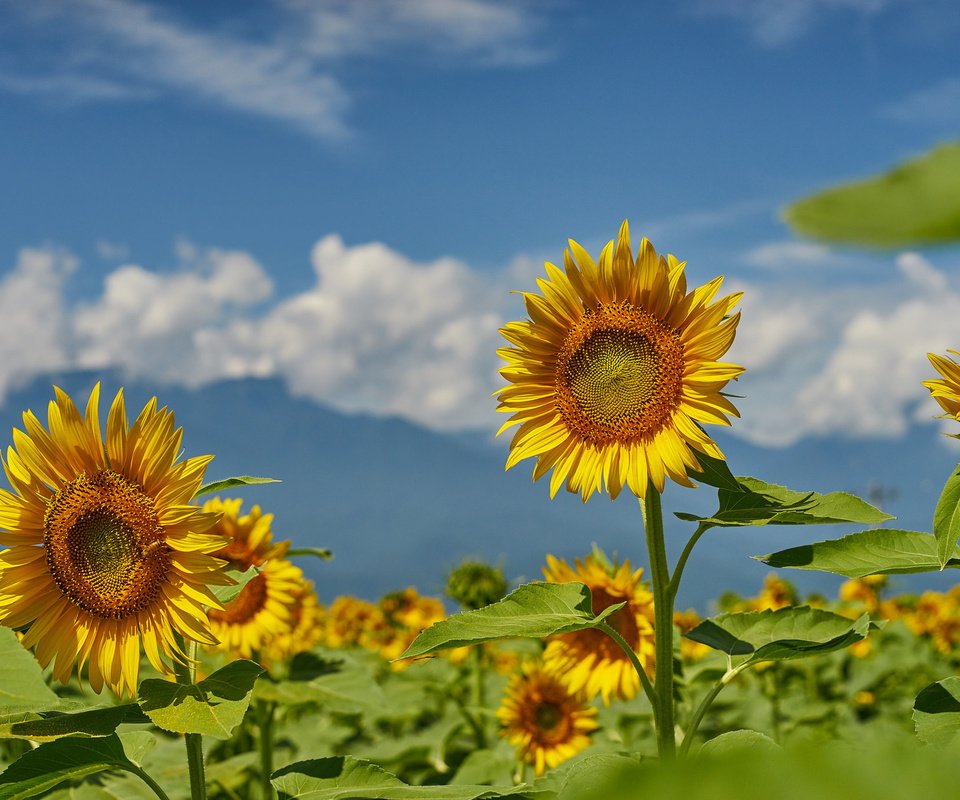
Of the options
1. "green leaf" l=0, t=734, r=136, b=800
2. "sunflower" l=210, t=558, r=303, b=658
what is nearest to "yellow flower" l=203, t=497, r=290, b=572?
"sunflower" l=210, t=558, r=303, b=658

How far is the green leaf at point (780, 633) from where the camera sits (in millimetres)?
1884

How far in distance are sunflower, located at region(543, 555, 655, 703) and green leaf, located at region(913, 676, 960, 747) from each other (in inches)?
47.1

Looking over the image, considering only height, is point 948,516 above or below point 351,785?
above

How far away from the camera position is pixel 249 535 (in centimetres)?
322

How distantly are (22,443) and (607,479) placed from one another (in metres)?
1.26

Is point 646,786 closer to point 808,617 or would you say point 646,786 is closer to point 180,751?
point 808,617

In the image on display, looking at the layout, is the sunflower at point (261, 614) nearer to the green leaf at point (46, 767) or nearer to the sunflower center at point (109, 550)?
the sunflower center at point (109, 550)

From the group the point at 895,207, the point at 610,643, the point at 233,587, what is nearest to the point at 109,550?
the point at 233,587

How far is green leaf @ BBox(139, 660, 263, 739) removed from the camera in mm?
1737

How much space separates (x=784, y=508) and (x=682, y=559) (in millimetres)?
225

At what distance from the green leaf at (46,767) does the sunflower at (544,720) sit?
221 centimetres

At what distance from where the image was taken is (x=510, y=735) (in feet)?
12.7

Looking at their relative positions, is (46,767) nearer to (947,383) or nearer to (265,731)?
(265,731)

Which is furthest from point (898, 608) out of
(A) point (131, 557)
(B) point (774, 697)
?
(A) point (131, 557)
